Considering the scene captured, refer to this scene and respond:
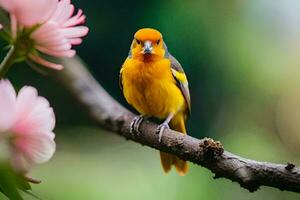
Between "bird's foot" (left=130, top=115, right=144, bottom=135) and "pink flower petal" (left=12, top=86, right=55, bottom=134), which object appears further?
"bird's foot" (left=130, top=115, right=144, bottom=135)

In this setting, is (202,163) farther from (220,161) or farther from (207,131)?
(207,131)

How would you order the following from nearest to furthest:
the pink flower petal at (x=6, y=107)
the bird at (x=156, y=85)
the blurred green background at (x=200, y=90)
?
the pink flower petal at (x=6, y=107), the bird at (x=156, y=85), the blurred green background at (x=200, y=90)

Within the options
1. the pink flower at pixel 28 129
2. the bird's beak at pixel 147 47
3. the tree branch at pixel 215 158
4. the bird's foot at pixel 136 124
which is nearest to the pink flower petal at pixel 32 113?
the pink flower at pixel 28 129

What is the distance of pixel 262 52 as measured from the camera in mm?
2777

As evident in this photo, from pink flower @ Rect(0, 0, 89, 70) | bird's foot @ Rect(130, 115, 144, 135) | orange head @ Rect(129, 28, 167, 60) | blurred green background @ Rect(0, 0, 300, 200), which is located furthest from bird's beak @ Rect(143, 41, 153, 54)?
pink flower @ Rect(0, 0, 89, 70)

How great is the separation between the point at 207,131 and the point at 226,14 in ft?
1.82

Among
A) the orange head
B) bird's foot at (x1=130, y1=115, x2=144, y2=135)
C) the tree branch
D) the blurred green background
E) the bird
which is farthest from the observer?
the blurred green background

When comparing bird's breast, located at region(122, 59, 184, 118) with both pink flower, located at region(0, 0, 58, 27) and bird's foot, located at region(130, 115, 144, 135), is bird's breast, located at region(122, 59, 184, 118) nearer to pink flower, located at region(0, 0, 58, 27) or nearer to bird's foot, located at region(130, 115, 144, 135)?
bird's foot, located at region(130, 115, 144, 135)

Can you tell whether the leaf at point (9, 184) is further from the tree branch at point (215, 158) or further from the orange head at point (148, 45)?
the orange head at point (148, 45)

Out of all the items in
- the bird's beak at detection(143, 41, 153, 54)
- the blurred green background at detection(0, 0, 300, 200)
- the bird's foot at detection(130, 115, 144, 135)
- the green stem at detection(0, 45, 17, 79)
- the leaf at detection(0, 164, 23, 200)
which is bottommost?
the leaf at detection(0, 164, 23, 200)

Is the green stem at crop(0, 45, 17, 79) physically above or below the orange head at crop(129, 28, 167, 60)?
below

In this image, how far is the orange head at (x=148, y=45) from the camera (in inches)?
43.8

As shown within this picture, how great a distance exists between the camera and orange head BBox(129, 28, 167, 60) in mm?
1111

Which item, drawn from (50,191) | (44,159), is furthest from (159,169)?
(44,159)
